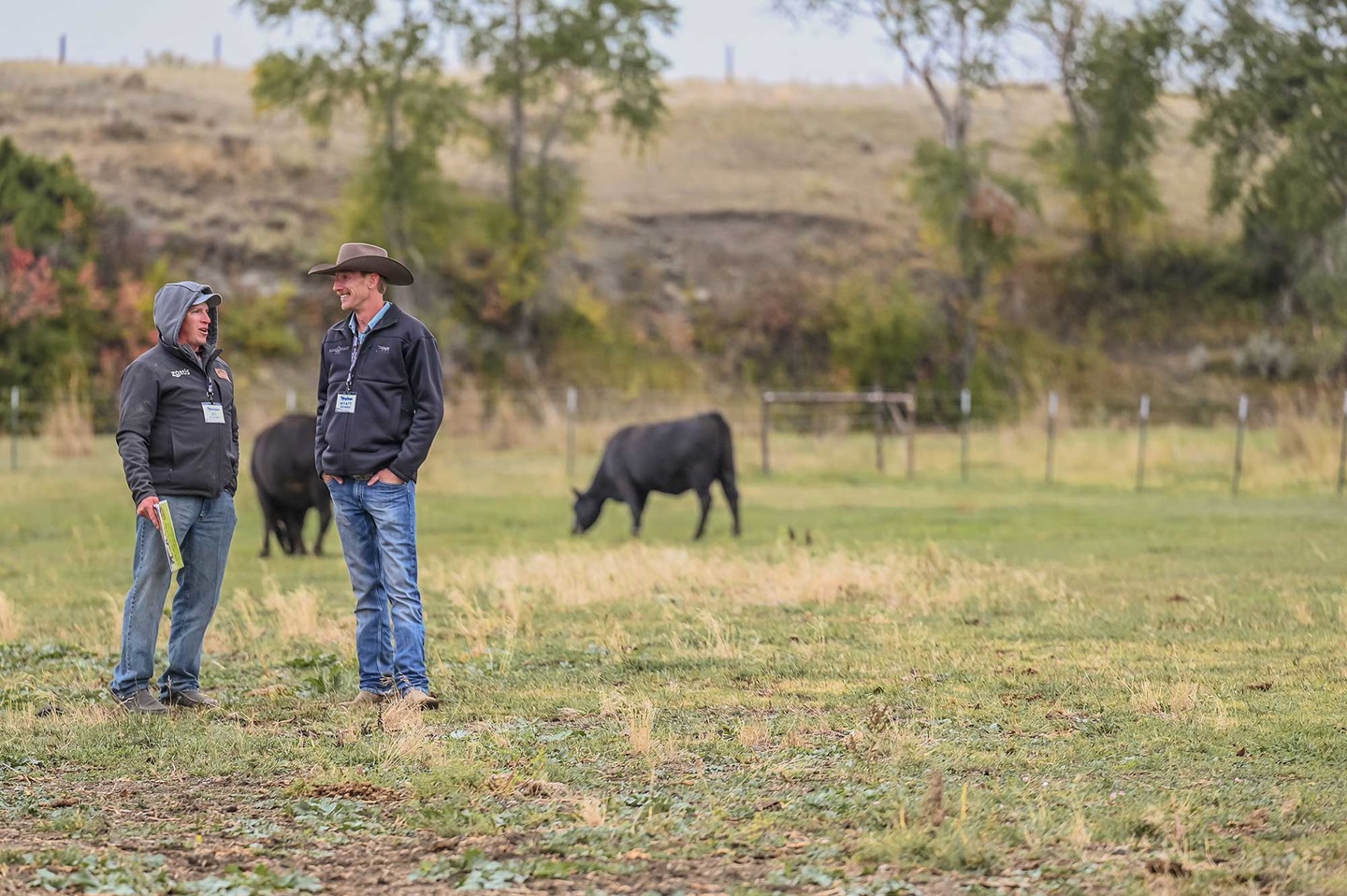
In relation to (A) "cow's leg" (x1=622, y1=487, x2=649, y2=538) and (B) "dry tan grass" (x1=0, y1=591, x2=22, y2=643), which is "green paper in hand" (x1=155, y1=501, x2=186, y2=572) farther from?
(A) "cow's leg" (x1=622, y1=487, x2=649, y2=538)

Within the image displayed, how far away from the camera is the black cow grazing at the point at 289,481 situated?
15914mm

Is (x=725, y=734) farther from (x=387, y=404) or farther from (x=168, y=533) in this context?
(x=168, y=533)

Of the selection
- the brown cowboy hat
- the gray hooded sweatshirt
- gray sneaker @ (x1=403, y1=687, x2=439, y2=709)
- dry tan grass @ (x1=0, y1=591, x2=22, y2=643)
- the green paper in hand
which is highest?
the brown cowboy hat

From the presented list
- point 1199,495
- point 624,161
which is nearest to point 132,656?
point 1199,495

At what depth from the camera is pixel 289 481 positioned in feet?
52.2

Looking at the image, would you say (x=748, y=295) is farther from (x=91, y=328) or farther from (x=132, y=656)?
(x=132, y=656)

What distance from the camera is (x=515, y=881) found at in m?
4.93

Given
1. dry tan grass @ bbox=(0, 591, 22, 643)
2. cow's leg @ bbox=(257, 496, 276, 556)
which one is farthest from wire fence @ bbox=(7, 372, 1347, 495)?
dry tan grass @ bbox=(0, 591, 22, 643)

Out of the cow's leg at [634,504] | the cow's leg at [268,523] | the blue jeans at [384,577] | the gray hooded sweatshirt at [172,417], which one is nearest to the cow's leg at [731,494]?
the cow's leg at [634,504]

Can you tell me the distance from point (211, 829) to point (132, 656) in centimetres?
241

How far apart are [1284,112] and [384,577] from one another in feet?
114

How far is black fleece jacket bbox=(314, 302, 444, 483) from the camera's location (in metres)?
7.65

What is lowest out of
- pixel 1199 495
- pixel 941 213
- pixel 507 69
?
pixel 1199 495

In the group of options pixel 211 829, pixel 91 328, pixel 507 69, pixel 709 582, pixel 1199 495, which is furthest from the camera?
pixel 507 69
